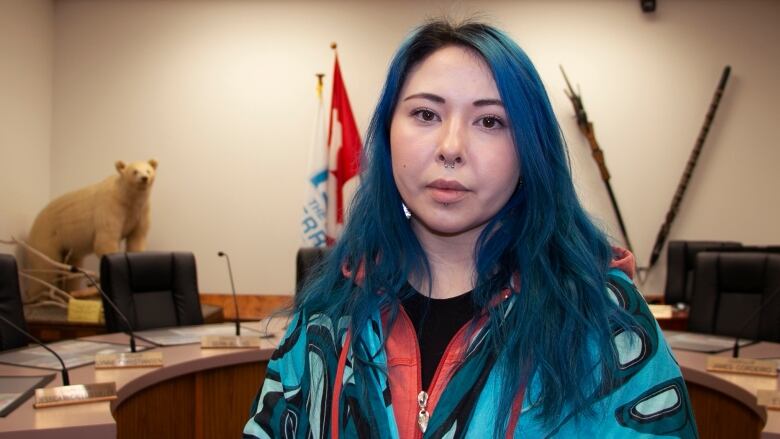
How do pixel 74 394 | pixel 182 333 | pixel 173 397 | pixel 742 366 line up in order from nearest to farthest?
pixel 74 394, pixel 742 366, pixel 173 397, pixel 182 333

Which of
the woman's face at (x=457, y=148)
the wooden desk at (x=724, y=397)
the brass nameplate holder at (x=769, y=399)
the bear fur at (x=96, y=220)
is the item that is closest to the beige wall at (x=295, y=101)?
the bear fur at (x=96, y=220)

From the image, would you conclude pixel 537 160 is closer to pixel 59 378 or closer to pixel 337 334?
pixel 337 334

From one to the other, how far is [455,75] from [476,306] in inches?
12.5

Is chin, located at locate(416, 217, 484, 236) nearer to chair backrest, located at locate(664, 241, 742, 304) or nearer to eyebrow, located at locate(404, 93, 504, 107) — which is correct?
eyebrow, located at locate(404, 93, 504, 107)

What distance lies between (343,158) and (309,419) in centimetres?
435

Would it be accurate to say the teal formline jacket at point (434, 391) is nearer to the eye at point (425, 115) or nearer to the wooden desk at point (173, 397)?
the eye at point (425, 115)

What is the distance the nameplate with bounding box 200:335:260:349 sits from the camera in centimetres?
287

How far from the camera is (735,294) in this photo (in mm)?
3504

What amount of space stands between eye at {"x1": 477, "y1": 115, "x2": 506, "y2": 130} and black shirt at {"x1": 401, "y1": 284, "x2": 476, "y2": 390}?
0.24 meters

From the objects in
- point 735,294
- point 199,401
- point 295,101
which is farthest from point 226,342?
point 295,101

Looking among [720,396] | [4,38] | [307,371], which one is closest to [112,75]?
[4,38]

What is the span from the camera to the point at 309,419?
1013mm

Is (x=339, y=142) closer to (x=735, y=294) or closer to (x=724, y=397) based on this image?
(x=735, y=294)

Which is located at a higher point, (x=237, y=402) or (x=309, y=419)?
(x=309, y=419)
